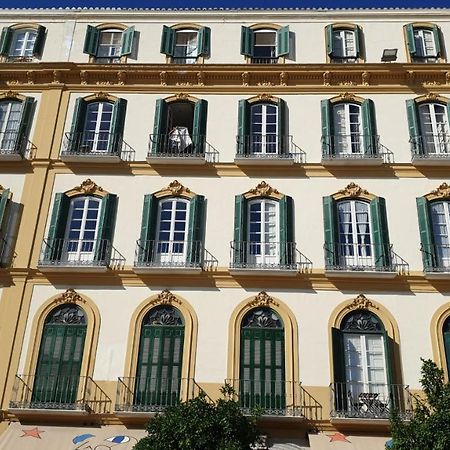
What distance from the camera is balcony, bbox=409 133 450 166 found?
19875 millimetres

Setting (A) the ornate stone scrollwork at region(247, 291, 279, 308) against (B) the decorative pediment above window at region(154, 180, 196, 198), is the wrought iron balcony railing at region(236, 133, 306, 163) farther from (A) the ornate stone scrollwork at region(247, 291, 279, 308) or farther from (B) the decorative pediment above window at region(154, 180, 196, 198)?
(A) the ornate stone scrollwork at region(247, 291, 279, 308)

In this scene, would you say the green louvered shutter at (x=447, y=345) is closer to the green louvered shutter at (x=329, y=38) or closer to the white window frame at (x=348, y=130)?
the white window frame at (x=348, y=130)

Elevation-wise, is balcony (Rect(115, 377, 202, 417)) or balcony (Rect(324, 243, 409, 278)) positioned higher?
balcony (Rect(324, 243, 409, 278))

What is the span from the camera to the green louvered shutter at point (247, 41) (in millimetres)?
22781

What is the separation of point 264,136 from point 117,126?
4.81 metres

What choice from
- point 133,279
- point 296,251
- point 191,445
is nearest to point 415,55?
point 296,251

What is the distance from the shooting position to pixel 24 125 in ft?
70.6

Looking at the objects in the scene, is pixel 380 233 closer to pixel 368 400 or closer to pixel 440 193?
pixel 440 193

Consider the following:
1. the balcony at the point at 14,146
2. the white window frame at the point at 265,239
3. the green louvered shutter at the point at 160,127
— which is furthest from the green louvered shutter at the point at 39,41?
the white window frame at the point at 265,239

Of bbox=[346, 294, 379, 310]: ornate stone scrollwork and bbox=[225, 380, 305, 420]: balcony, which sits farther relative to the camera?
bbox=[346, 294, 379, 310]: ornate stone scrollwork

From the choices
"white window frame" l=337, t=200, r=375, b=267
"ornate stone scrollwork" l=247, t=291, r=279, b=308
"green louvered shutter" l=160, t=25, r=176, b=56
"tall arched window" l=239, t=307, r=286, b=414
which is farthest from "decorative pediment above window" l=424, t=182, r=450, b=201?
"green louvered shutter" l=160, t=25, r=176, b=56

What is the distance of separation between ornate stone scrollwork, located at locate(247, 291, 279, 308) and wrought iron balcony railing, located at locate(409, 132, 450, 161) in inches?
252

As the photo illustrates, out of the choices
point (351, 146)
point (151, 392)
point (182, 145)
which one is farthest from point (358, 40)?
point (151, 392)

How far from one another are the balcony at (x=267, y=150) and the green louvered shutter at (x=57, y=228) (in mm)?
5444
